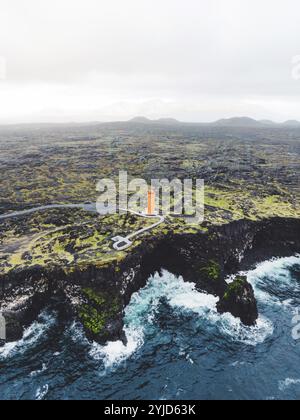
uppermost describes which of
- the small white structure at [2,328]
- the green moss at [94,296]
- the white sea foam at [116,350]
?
the green moss at [94,296]

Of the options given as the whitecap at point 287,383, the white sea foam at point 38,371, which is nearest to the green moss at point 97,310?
the white sea foam at point 38,371

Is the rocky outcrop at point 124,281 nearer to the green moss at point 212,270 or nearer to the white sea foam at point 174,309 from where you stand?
the green moss at point 212,270

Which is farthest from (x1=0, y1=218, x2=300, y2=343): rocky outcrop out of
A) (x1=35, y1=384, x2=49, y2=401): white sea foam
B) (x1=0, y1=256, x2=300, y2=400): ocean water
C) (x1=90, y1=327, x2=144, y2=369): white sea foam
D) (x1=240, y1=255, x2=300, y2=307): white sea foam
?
(x1=35, y1=384, x2=49, y2=401): white sea foam

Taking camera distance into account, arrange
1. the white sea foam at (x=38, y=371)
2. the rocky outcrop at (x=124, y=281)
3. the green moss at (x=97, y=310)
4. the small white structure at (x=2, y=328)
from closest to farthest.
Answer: the white sea foam at (x=38, y=371), the small white structure at (x=2, y=328), the green moss at (x=97, y=310), the rocky outcrop at (x=124, y=281)

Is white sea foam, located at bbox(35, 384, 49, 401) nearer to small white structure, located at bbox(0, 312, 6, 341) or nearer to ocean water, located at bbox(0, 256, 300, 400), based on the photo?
ocean water, located at bbox(0, 256, 300, 400)

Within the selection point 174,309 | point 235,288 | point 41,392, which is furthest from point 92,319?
point 235,288

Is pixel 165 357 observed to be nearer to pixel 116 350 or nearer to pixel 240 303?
pixel 116 350
